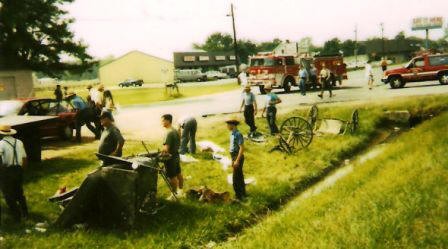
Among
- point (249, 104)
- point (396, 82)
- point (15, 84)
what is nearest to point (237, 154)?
point (249, 104)

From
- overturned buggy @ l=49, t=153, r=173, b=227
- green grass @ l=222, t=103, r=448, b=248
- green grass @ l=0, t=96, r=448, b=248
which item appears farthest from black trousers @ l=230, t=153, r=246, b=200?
overturned buggy @ l=49, t=153, r=173, b=227

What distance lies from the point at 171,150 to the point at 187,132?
9.76 ft

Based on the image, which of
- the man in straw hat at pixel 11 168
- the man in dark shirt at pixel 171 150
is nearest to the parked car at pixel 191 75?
the man in dark shirt at pixel 171 150

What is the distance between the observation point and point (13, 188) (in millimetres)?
7242

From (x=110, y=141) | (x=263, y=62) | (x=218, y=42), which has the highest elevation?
(x=218, y=42)

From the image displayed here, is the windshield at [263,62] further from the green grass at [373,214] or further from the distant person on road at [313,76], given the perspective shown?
the green grass at [373,214]

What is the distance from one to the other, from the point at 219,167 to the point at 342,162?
357 cm

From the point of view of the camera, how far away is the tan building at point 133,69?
1154 centimetres

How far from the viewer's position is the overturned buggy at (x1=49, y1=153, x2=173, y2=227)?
677 cm

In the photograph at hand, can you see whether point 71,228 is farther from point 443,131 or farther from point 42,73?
point 42,73

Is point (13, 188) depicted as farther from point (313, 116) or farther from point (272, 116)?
point (313, 116)

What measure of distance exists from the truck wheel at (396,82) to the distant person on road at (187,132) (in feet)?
46.5

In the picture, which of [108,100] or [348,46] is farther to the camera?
[348,46]

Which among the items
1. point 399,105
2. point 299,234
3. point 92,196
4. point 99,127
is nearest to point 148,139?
point 99,127
